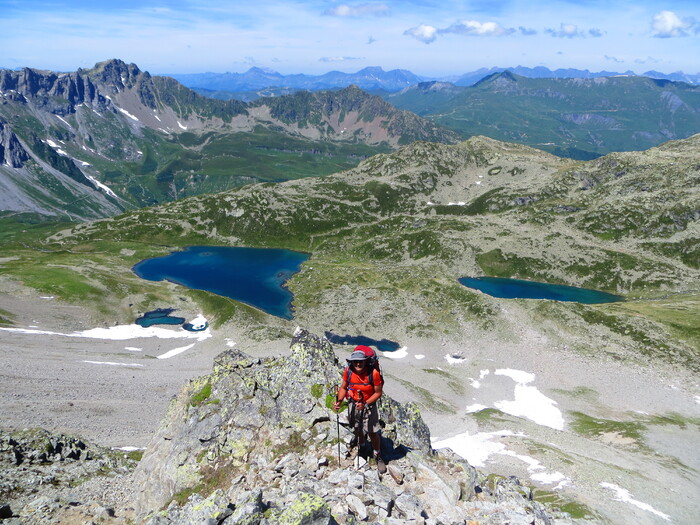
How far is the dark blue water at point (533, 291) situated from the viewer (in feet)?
520

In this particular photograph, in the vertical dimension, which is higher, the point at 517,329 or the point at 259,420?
the point at 259,420

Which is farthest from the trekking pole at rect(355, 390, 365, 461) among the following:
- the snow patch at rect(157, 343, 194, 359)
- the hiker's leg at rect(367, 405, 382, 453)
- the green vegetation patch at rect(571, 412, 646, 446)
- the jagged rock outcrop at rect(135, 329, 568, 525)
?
the snow patch at rect(157, 343, 194, 359)

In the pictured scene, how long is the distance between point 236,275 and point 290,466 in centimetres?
15591

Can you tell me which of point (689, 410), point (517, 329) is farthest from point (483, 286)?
point (689, 410)

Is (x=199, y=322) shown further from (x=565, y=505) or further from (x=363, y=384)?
(x=363, y=384)

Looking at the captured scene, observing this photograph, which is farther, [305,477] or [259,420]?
[259,420]

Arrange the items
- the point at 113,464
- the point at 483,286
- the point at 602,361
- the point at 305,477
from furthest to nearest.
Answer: the point at 483,286, the point at 602,361, the point at 113,464, the point at 305,477

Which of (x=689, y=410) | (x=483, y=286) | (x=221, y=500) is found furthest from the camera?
(x=483, y=286)

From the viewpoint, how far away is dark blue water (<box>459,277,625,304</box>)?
6240 inches

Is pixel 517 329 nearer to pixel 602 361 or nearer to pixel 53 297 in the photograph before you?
pixel 602 361

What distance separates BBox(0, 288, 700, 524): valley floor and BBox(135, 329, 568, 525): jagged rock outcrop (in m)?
25.2

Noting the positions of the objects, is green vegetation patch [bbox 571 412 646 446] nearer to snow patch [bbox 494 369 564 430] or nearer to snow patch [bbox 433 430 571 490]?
snow patch [bbox 494 369 564 430]

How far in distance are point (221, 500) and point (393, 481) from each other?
8.03 meters

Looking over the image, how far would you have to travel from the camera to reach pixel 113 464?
35312 millimetres
